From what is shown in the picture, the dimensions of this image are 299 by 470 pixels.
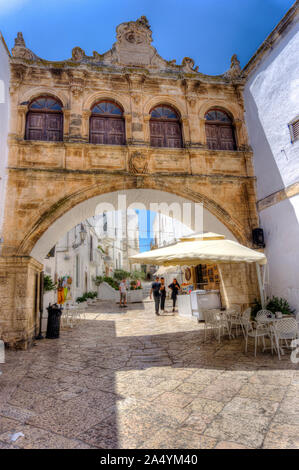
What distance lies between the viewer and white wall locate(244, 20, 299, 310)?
7121mm

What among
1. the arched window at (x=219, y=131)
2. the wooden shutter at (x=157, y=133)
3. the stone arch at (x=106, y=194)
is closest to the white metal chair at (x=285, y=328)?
the stone arch at (x=106, y=194)

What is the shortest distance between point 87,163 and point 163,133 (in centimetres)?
279

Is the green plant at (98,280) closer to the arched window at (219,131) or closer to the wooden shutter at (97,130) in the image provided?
the wooden shutter at (97,130)

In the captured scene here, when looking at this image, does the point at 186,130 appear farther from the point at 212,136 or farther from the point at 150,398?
the point at 150,398

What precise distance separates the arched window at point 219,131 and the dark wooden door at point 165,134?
41.9 inches

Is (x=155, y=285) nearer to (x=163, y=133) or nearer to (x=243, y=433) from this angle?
(x=163, y=133)

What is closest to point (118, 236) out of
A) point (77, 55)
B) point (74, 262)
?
point (74, 262)

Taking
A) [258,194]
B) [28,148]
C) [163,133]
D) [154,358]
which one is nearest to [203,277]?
[258,194]

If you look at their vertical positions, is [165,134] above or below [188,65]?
below

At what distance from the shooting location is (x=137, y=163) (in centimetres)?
805

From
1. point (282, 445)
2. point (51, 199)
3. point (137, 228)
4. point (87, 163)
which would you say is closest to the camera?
point (282, 445)

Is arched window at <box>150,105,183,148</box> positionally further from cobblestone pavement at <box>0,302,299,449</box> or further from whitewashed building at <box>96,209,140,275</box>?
whitewashed building at <box>96,209,140,275</box>

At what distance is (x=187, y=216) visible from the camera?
9031 millimetres

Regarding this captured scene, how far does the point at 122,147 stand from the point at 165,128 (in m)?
1.78
